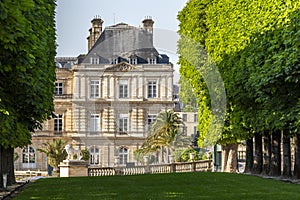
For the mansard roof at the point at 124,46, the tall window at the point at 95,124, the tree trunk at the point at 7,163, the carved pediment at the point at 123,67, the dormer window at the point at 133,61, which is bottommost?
the tree trunk at the point at 7,163

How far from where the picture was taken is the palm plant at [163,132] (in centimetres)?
5594

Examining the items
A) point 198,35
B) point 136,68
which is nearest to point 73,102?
point 136,68

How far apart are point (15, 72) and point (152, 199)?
196 inches

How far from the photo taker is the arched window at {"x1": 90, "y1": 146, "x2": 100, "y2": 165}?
197ft

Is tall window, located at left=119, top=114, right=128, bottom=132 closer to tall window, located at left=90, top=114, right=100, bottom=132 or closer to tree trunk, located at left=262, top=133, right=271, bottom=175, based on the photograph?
tall window, located at left=90, top=114, right=100, bottom=132

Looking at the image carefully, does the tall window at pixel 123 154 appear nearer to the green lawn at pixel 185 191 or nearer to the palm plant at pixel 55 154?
the palm plant at pixel 55 154

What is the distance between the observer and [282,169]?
88.2 feet

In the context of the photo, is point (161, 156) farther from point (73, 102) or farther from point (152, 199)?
point (152, 199)

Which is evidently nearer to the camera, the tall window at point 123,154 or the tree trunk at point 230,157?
the tree trunk at point 230,157

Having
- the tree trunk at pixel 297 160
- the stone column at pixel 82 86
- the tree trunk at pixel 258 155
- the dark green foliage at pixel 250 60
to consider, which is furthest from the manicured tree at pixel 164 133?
the tree trunk at pixel 297 160

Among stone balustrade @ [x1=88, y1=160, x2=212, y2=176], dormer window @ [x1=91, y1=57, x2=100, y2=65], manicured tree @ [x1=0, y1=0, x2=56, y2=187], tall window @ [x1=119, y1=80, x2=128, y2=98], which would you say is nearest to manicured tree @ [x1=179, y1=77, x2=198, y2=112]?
stone balustrade @ [x1=88, y1=160, x2=212, y2=176]

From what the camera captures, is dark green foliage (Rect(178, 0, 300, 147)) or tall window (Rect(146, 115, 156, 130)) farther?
tall window (Rect(146, 115, 156, 130))

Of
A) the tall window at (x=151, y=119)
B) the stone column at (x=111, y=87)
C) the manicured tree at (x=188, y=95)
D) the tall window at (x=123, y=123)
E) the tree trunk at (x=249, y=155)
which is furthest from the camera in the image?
the stone column at (x=111, y=87)

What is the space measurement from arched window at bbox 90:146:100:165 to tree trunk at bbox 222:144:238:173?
2665 centimetres
